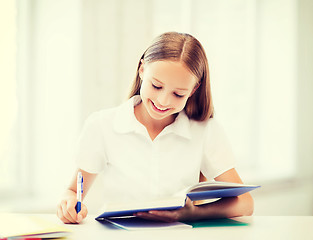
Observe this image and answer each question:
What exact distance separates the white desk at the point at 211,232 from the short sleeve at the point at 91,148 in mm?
289

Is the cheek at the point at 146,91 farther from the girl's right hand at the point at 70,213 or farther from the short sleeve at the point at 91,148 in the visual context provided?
the girl's right hand at the point at 70,213

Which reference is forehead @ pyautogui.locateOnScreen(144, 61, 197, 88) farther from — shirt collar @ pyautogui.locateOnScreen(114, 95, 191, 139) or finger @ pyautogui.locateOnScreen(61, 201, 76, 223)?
finger @ pyautogui.locateOnScreen(61, 201, 76, 223)

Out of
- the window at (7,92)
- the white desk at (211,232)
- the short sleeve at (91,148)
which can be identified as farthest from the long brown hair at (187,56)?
the window at (7,92)

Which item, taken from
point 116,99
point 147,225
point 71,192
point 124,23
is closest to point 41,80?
point 116,99

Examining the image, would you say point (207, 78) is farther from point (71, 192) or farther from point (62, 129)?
point (62, 129)

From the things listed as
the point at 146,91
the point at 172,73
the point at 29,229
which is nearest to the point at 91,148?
the point at 146,91

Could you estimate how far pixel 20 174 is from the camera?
202 centimetres

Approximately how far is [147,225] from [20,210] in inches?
38.8

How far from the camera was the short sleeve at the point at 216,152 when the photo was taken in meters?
1.44

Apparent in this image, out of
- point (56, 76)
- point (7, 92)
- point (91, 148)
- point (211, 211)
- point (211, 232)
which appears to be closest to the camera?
point (211, 232)

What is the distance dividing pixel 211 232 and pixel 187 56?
1.80ft

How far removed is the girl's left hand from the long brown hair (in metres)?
0.42

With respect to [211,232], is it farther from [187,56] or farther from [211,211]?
[187,56]

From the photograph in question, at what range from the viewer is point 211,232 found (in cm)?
101
